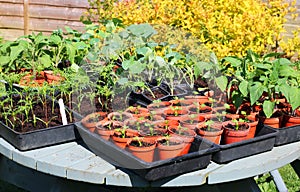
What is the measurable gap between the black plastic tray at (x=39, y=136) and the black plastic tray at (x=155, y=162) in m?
0.12

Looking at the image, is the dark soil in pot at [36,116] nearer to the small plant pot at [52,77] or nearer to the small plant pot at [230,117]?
the small plant pot at [52,77]

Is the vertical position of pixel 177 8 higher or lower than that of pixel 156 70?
higher

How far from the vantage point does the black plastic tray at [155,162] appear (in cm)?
187

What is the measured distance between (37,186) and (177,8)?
66.2 inches

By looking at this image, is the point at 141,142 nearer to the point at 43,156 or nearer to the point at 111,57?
the point at 43,156

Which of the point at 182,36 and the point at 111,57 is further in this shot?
the point at 182,36

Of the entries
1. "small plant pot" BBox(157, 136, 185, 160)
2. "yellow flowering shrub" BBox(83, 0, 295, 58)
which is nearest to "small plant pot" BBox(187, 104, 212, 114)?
"small plant pot" BBox(157, 136, 185, 160)

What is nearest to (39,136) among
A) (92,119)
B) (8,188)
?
(92,119)

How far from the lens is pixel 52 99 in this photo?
8.09ft

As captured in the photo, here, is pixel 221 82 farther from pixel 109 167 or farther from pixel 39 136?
pixel 39 136

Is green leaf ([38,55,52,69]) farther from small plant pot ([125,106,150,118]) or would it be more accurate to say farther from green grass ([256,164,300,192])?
green grass ([256,164,300,192])

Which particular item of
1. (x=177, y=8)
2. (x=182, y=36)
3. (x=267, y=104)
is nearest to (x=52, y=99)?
(x=267, y=104)

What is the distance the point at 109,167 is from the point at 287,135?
0.76 m

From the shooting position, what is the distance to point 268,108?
2273 millimetres
